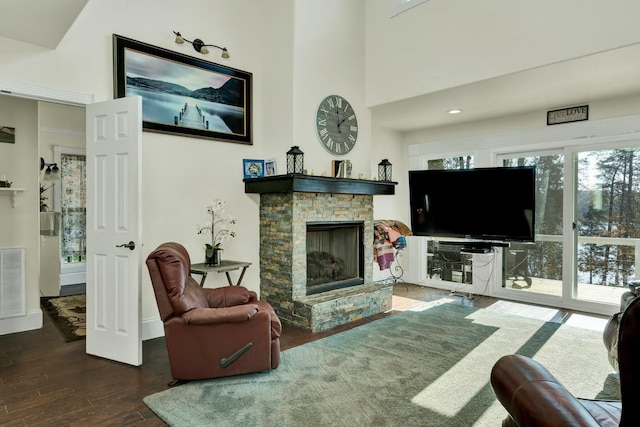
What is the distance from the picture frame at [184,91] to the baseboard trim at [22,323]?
2273mm

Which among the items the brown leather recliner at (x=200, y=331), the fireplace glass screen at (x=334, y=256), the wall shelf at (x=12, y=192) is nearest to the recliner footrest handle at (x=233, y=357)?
the brown leather recliner at (x=200, y=331)

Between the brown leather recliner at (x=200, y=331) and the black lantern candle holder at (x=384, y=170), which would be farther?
the black lantern candle holder at (x=384, y=170)

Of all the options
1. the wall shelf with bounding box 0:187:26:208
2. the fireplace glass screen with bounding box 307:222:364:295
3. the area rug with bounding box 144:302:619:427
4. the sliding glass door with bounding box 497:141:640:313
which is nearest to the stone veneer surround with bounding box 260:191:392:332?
the fireplace glass screen with bounding box 307:222:364:295

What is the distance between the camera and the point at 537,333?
386 centimetres

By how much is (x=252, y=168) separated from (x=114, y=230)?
1.67 meters

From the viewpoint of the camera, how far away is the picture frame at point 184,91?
11.8 feet

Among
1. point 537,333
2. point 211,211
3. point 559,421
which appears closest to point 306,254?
point 211,211

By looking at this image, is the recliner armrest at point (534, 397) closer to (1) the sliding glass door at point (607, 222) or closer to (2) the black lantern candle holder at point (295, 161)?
(2) the black lantern candle holder at point (295, 161)

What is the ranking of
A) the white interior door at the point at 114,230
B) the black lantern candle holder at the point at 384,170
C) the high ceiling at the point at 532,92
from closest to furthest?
1. the white interior door at the point at 114,230
2. the high ceiling at the point at 532,92
3. the black lantern candle holder at the point at 384,170

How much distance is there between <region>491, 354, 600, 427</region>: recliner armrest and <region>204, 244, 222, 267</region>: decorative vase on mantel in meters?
2.88

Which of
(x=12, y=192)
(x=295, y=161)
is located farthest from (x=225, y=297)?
(x=12, y=192)

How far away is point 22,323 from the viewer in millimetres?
3900

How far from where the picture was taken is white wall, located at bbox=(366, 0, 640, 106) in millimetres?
3207

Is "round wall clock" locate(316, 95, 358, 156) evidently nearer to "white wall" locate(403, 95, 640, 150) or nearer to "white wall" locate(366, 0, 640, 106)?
"white wall" locate(366, 0, 640, 106)
